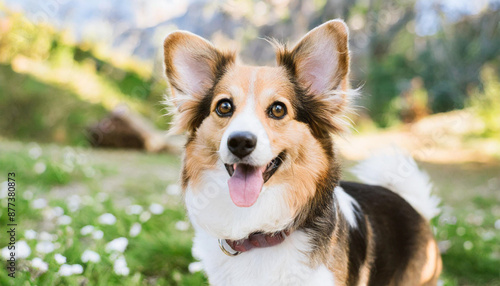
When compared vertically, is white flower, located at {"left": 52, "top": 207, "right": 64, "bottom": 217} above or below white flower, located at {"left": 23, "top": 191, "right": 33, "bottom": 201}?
above

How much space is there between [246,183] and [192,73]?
0.95m

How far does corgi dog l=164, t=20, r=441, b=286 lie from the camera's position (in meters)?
2.20

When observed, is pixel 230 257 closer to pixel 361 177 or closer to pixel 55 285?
pixel 55 285

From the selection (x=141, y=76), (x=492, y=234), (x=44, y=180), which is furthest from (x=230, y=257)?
(x=141, y=76)

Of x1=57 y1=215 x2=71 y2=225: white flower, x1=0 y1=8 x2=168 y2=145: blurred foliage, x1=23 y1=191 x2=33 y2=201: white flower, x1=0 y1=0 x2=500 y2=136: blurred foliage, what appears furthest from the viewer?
x1=0 y1=0 x2=500 y2=136: blurred foliage

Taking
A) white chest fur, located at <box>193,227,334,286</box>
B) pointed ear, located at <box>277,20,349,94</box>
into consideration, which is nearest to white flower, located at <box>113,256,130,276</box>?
white chest fur, located at <box>193,227,334,286</box>

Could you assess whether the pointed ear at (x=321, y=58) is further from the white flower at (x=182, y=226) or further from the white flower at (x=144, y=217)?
the white flower at (x=144, y=217)

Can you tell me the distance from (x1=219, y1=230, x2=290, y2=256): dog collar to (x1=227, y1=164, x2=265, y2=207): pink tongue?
0.81ft

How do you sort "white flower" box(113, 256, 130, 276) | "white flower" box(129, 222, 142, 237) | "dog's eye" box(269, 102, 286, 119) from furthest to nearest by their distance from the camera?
1. "white flower" box(129, 222, 142, 237)
2. "white flower" box(113, 256, 130, 276)
3. "dog's eye" box(269, 102, 286, 119)

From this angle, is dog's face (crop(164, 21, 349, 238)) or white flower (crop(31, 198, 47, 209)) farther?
white flower (crop(31, 198, 47, 209))

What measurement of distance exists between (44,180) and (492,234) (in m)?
5.98

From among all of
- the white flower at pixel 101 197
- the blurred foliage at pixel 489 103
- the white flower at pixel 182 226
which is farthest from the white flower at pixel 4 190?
the blurred foliage at pixel 489 103

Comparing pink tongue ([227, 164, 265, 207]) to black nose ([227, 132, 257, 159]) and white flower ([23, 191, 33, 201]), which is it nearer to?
black nose ([227, 132, 257, 159])

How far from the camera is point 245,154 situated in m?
2.07
